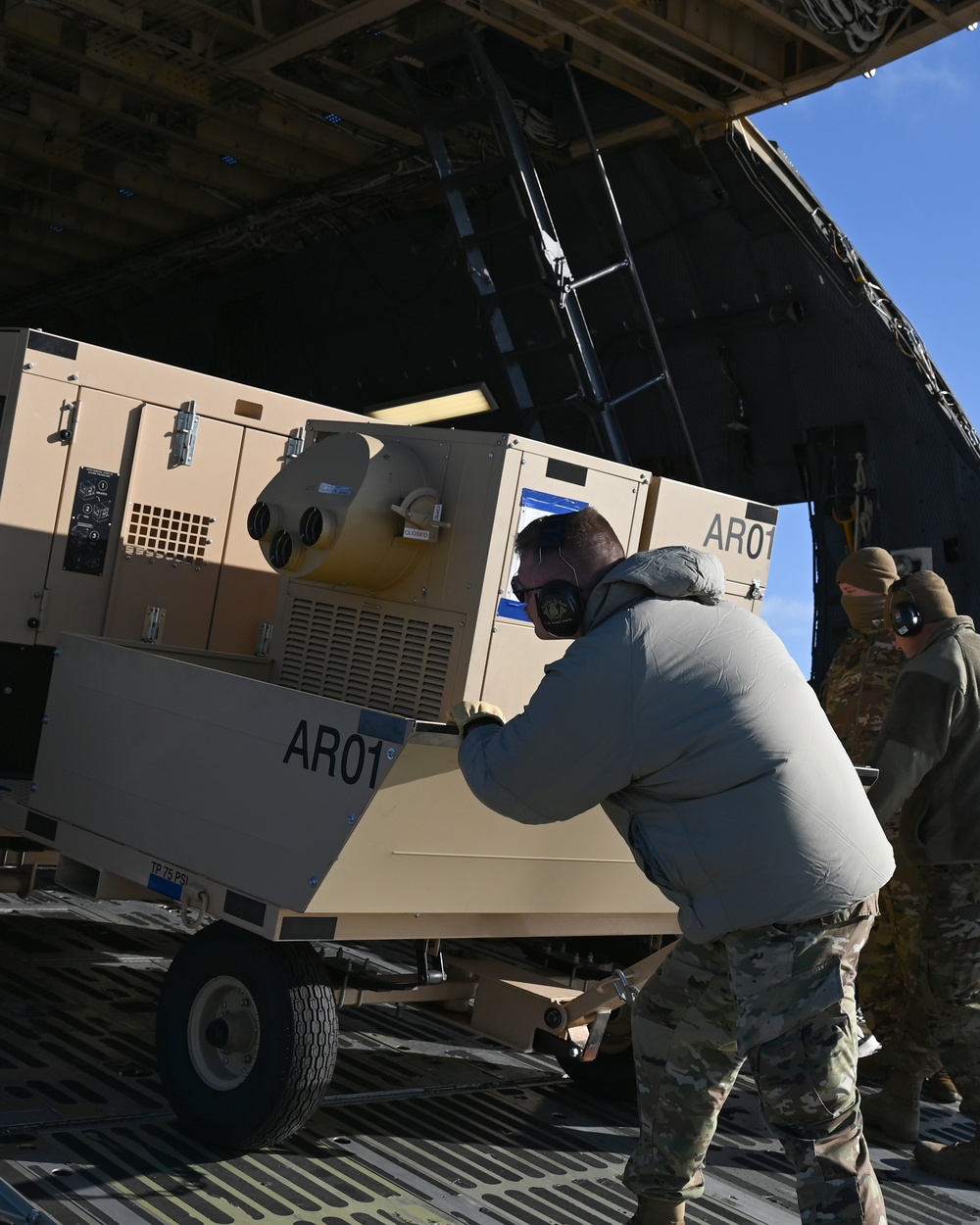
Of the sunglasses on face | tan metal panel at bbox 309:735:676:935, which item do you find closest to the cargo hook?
tan metal panel at bbox 309:735:676:935

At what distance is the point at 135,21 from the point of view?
9.70 metres

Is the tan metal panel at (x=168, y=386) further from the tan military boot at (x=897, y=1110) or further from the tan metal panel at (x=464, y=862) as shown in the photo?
the tan military boot at (x=897, y=1110)

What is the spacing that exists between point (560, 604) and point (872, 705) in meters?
2.98

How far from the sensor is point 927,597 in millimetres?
4684

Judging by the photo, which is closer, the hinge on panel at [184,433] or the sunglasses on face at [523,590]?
the sunglasses on face at [523,590]

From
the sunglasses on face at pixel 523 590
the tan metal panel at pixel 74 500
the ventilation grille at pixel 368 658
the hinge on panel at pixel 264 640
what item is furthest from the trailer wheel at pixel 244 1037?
the hinge on panel at pixel 264 640

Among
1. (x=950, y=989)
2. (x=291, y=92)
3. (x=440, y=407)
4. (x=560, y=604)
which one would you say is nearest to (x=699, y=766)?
(x=560, y=604)

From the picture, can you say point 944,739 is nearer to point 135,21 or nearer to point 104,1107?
point 104,1107

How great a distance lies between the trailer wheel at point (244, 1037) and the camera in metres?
3.59

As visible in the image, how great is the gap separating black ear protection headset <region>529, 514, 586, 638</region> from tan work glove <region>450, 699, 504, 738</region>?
25 cm

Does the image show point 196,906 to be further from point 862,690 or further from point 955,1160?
point 862,690

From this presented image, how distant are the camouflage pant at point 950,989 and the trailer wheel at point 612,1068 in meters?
0.97

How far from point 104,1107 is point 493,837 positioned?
54.5 inches

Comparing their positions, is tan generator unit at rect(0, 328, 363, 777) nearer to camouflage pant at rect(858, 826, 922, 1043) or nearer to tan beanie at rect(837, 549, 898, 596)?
tan beanie at rect(837, 549, 898, 596)
